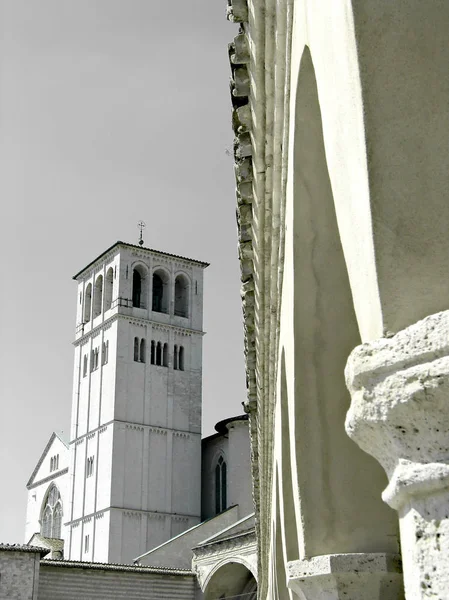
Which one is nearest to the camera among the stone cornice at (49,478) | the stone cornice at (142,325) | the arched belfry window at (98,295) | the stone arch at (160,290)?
the stone cornice at (142,325)

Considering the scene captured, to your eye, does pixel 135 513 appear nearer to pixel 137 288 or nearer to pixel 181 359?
pixel 181 359

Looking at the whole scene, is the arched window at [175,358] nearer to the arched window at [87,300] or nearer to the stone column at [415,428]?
the arched window at [87,300]

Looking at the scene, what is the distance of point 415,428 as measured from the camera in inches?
78.4

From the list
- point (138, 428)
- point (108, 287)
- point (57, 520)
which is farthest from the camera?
point (57, 520)

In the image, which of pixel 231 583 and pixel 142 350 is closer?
pixel 231 583

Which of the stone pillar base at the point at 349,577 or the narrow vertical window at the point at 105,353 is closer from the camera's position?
the stone pillar base at the point at 349,577

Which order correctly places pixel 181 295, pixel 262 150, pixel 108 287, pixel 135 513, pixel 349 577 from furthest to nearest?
pixel 181 295 < pixel 108 287 < pixel 135 513 < pixel 262 150 < pixel 349 577

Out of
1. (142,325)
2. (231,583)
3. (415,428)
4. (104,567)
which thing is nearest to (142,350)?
(142,325)

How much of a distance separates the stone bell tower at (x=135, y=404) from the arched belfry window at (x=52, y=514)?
4.13 meters

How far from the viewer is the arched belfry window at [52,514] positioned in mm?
51500

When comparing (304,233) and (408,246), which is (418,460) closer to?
(408,246)

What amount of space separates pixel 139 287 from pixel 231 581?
20.7 metres

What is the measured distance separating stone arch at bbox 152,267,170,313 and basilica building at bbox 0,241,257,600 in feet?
0.21

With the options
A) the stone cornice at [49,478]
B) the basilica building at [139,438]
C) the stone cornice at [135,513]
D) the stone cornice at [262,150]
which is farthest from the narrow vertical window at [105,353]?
the stone cornice at [262,150]
